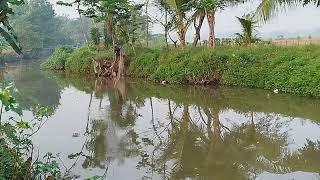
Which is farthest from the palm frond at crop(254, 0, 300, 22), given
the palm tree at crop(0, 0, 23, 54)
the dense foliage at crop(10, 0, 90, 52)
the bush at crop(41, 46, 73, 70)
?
the dense foliage at crop(10, 0, 90, 52)

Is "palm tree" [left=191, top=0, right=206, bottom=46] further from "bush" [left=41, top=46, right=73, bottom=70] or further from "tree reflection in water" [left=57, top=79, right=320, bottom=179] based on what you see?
"bush" [left=41, top=46, right=73, bottom=70]

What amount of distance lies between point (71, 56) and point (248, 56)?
15.6m

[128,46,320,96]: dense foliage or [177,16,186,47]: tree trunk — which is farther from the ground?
[177,16,186,47]: tree trunk

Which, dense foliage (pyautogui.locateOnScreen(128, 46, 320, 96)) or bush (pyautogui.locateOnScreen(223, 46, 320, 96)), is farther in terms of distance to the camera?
dense foliage (pyautogui.locateOnScreen(128, 46, 320, 96))

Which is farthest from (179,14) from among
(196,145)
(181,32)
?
(196,145)

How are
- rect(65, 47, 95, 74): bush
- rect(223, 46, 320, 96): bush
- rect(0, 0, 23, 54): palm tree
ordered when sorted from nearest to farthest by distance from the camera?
rect(0, 0, 23, 54): palm tree
rect(223, 46, 320, 96): bush
rect(65, 47, 95, 74): bush

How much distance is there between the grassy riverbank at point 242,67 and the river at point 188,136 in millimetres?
547

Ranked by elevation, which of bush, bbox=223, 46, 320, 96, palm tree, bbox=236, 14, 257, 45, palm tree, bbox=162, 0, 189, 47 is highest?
palm tree, bbox=162, 0, 189, 47

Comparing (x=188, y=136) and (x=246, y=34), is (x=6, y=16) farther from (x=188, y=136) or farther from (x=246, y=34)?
(x=246, y=34)

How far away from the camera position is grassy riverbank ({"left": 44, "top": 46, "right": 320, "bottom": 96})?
12.7 meters

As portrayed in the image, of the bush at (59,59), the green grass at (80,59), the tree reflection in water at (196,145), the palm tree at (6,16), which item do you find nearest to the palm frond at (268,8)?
the tree reflection in water at (196,145)

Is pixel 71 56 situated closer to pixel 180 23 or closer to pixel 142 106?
pixel 180 23

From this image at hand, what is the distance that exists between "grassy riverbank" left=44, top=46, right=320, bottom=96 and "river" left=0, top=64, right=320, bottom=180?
21.5 inches

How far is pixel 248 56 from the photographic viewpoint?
15.1 meters
